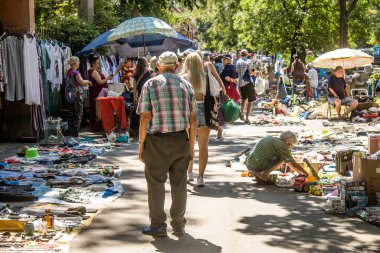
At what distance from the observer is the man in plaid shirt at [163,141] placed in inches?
298

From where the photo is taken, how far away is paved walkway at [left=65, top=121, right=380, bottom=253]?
7222mm

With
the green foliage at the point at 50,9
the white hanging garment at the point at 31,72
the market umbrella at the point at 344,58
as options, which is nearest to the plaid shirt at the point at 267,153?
the white hanging garment at the point at 31,72

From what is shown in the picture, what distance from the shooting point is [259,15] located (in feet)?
136

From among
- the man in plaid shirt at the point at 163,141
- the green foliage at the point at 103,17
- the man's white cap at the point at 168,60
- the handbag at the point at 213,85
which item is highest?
the green foliage at the point at 103,17

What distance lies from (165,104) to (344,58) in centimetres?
1752

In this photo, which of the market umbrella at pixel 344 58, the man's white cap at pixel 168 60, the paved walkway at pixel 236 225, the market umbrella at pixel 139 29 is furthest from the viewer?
the market umbrella at pixel 344 58

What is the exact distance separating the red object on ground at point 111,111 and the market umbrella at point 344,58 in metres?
8.74

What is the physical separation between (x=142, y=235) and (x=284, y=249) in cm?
154

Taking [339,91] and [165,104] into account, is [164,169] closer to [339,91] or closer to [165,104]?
[165,104]

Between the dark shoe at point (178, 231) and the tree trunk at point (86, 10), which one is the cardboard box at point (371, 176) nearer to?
the dark shoe at point (178, 231)

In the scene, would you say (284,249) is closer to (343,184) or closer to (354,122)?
(343,184)

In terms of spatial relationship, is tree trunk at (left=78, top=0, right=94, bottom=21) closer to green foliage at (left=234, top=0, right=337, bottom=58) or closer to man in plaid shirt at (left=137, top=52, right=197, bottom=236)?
green foliage at (left=234, top=0, right=337, bottom=58)

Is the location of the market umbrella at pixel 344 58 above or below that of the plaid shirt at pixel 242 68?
above

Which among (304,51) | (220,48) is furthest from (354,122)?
(220,48)
